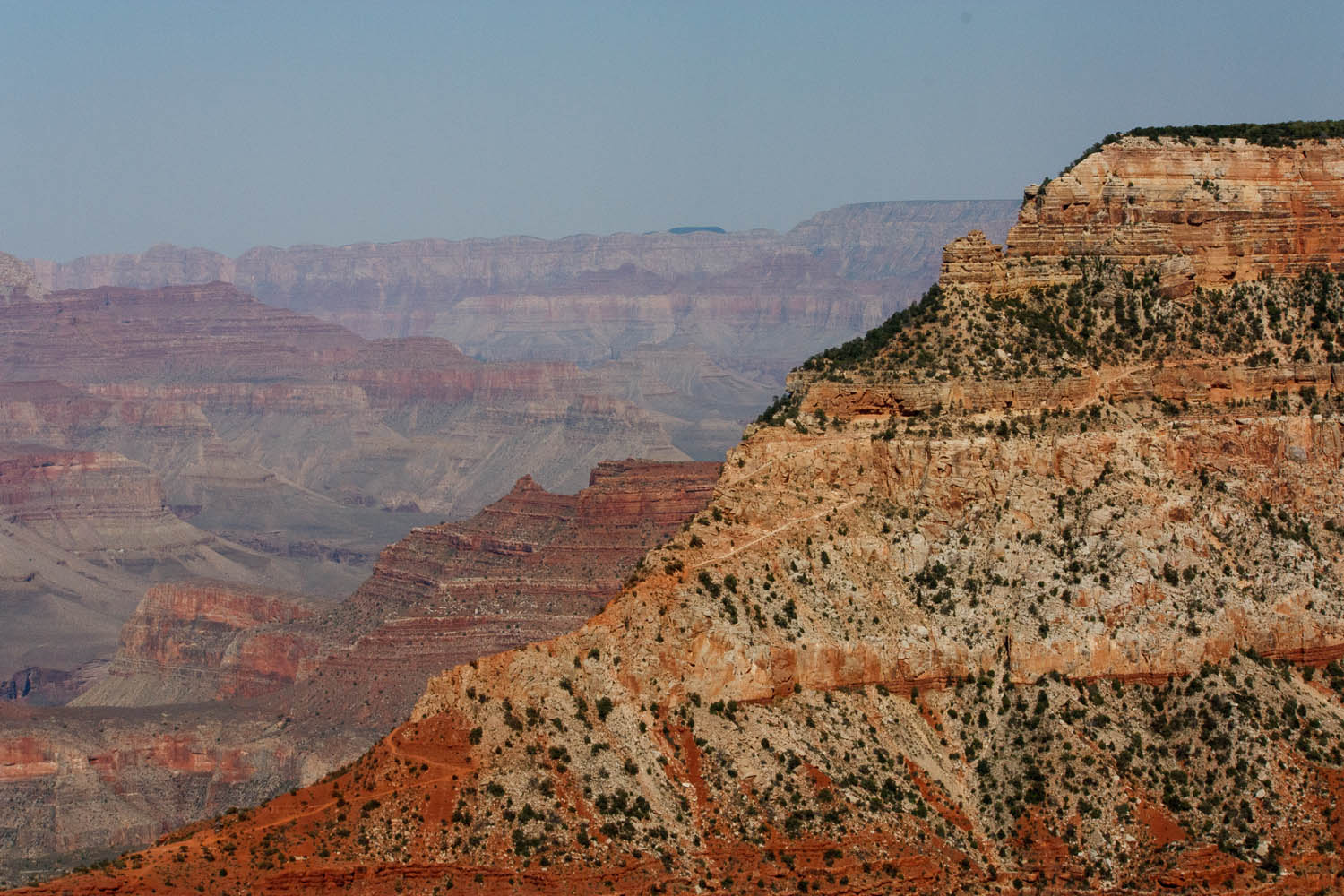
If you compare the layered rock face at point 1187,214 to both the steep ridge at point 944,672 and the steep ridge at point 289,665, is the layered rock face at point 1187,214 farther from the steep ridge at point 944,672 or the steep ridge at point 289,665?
the steep ridge at point 289,665

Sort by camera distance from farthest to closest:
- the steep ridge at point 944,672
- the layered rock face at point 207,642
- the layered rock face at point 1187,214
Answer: the layered rock face at point 207,642 < the layered rock face at point 1187,214 < the steep ridge at point 944,672

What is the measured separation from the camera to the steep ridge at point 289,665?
122 m

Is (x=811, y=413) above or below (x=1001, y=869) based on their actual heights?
above

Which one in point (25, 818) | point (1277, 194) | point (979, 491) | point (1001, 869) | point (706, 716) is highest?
point (1277, 194)

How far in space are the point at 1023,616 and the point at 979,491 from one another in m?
4.00

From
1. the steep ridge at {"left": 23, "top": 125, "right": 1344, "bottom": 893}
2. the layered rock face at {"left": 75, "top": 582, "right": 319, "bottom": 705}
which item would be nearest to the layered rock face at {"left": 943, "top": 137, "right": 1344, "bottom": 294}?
the steep ridge at {"left": 23, "top": 125, "right": 1344, "bottom": 893}

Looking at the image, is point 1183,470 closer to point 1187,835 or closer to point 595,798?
point 1187,835

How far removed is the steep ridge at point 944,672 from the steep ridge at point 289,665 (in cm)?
5139

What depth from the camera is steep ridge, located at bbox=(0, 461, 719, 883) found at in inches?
4815

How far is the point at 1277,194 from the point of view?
7438 centimetres

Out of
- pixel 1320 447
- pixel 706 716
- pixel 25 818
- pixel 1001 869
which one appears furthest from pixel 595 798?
pixel 25 818

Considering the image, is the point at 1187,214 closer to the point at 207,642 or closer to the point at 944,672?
the point at 944,672

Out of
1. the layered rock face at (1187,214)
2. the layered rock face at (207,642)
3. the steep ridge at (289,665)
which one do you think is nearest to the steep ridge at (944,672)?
the layered rock face at (1187,214)

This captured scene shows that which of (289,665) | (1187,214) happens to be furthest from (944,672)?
(289,665)
